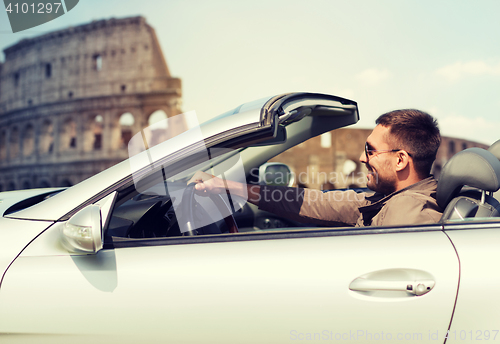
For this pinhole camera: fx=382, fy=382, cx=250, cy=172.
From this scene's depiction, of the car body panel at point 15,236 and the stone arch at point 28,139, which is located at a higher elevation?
the stone arch at point 28,139

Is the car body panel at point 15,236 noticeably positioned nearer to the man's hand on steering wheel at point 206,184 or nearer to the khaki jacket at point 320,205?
the man's hand on steering wheel at point 206,184

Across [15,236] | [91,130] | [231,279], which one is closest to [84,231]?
[15,236]

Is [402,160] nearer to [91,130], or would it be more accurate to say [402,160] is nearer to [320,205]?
[320,205]

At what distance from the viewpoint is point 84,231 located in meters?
1.11

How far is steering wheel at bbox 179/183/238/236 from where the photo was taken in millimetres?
1454

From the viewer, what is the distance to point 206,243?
119cm

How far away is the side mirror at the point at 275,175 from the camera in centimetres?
275

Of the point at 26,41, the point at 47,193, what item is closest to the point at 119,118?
the point at 26,41

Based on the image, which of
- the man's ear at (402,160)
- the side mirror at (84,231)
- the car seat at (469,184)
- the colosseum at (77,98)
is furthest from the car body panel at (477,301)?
A: the colosseum at (77,98)

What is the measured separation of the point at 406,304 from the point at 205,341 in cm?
58

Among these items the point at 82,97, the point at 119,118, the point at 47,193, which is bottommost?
the point at 47,193

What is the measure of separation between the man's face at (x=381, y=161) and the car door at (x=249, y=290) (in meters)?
0.51

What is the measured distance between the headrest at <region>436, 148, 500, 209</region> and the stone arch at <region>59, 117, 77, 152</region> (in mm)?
39003

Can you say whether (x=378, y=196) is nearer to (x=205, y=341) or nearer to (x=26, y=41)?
(x=205, y=341)
